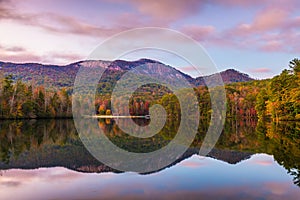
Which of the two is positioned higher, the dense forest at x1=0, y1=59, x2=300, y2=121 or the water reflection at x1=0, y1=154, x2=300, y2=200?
the dense forest at x1=0, y1=59, x2=300, y2=121

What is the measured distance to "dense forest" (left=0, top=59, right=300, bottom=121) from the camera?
184ft

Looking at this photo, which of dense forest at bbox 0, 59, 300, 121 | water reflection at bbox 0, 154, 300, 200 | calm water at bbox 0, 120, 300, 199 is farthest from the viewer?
dense forest at bbox 0, 59, 300, 121

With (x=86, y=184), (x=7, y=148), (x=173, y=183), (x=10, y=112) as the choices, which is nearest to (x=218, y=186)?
(x=173, y=183)

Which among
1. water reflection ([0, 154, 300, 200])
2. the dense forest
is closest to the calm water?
water reflection ([0, 154, 300, 200])

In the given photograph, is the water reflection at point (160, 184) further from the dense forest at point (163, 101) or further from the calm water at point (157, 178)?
the dense forest at point (163, 101)

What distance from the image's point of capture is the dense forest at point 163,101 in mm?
56062

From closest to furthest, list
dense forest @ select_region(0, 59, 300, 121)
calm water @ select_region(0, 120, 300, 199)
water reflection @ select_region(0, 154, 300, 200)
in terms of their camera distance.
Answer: water reflection @ select_region(0, 154, 300, 200) → calm water @ select_region(0, 120, 300, 199) → dense forest @ select_region(0, 59, 300, 121)

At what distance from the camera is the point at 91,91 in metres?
99.2

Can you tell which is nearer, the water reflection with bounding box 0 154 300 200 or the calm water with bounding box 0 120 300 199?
the water reflection with bounding box 0 154 300 200

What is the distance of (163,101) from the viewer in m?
102

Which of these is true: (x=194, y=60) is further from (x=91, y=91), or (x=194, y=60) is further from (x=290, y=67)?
(x=91, y=91)

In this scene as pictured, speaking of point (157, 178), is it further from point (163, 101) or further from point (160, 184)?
point (163, 101)

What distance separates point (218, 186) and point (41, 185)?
5.87m

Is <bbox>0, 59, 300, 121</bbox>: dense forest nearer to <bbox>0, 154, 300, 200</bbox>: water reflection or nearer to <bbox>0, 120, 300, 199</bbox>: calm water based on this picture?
<bbox>0, 120, 300, 199</bbox>: calm water
